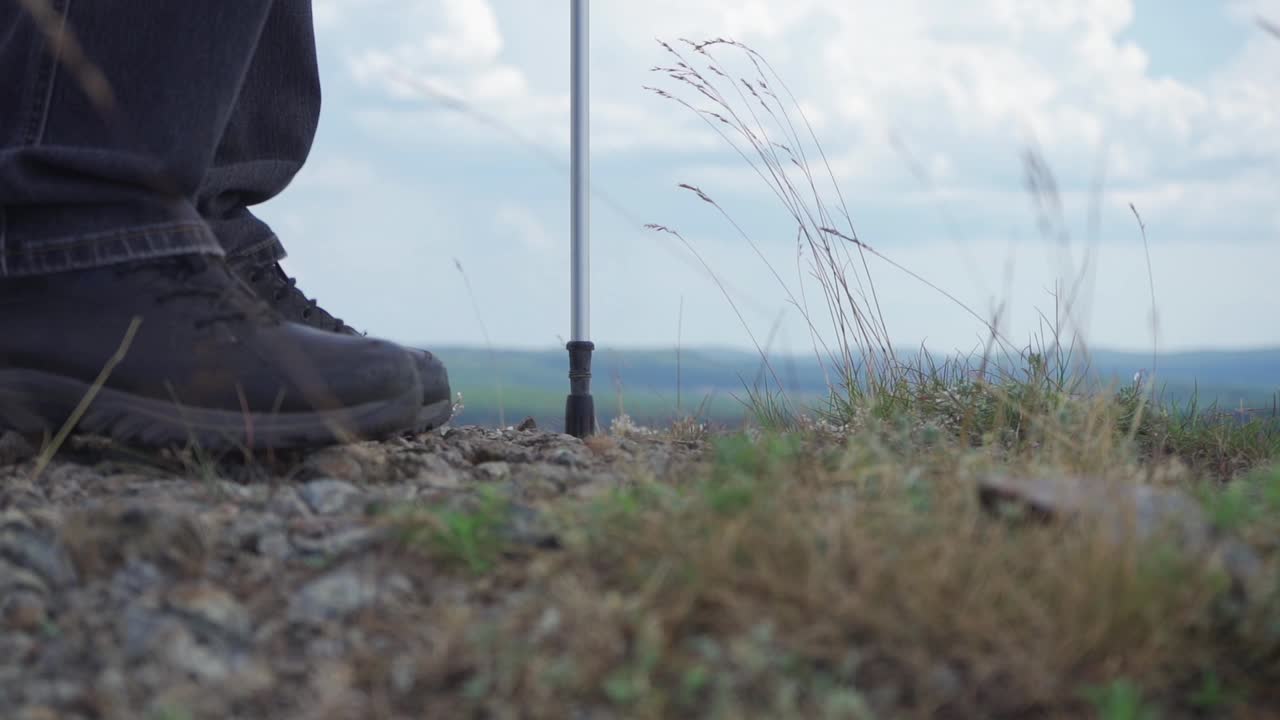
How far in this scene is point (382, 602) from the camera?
4.87 feet

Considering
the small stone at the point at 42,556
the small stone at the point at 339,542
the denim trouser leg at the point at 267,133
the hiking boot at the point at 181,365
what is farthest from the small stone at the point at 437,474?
the denim trouser leg at the point at 267,133

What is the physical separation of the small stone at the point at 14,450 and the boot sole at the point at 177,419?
5.5 inches

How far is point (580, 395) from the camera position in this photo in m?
3.26

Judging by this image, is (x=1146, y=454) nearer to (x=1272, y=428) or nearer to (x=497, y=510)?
(x=1272, y=428)

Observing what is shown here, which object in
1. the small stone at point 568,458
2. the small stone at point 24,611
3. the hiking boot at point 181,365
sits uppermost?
the hiking boot at point 181,365

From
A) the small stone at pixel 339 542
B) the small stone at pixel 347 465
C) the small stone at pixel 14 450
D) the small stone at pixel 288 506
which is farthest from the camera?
the small stone at pixel 14 450

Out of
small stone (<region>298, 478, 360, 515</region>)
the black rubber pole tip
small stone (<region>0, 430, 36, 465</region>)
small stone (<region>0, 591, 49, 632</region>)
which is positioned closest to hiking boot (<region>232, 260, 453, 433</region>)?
the black rubber pole tip

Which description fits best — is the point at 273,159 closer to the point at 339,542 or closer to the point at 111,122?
the point at 111,122

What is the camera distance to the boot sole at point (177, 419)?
91.2 inches

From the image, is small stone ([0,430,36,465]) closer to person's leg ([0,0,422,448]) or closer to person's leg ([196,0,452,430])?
person's leg ([0,0,422,448])

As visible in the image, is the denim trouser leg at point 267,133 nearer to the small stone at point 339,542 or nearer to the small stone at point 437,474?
the small stone at point 437,474

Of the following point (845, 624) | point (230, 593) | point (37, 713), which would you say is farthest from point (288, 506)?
point (845, 624)

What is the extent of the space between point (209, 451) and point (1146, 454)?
2.50 meters

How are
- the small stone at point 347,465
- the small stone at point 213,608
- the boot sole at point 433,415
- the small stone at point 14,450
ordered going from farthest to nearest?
the boot sole at point 433,415, the small stone at point 14,450, the small stone at point 347,465, the small stone at point 213,608
